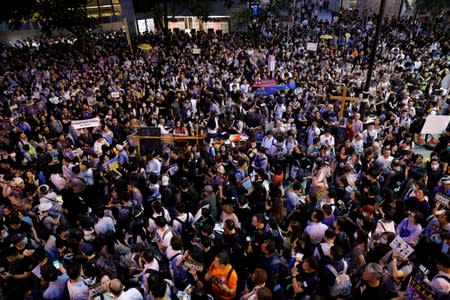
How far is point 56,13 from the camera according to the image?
18047 millimetres

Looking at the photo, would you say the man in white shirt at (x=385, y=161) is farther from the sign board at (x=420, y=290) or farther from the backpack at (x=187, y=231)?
the backpack at (x=187, y=231)

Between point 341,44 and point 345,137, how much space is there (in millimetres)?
14443

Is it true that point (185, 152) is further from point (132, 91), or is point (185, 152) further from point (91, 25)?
point (91, 25)

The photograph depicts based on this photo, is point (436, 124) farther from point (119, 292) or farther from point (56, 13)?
point (56, 13)

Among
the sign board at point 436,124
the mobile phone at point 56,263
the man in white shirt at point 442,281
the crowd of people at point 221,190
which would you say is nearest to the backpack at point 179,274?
the crowd of people at point 221,190

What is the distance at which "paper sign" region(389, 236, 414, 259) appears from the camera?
414 centimetres

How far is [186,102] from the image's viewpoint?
11.8 metres

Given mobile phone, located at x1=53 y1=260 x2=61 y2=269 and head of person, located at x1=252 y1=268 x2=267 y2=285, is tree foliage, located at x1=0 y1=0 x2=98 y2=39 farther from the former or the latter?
head of person, located at x1=252 y1=268 x2=267 y2=285

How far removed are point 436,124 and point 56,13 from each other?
1907 cm

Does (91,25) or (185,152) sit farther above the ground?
(91,25)

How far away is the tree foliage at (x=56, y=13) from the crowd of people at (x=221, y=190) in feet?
16.4

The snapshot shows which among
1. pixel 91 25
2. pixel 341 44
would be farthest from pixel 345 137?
pixel 91 25

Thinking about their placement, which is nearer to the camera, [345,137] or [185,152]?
[185,152]

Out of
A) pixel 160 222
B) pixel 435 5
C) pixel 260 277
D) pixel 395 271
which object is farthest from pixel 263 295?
pixel 435 5
